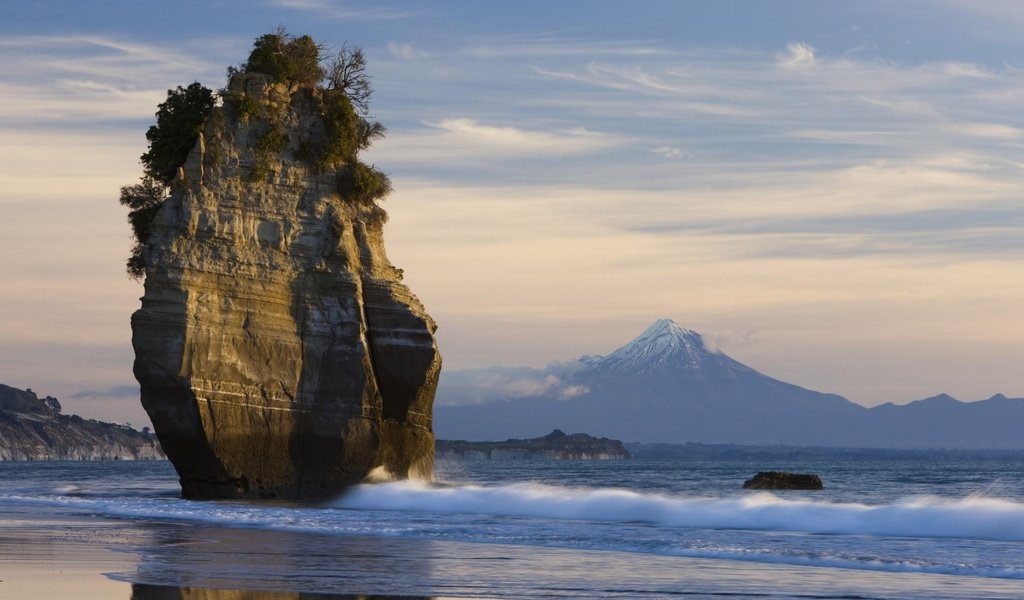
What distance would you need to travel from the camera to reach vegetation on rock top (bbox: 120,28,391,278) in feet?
144

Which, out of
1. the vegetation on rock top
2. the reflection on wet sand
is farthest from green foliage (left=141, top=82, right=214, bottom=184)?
the reflection on wet sand

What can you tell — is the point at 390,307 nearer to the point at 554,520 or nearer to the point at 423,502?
the point at 423,502

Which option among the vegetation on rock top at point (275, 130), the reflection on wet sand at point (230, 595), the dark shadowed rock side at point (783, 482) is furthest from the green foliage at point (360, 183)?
the reflection on wet sand at point (230, 595)

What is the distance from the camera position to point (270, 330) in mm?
42438

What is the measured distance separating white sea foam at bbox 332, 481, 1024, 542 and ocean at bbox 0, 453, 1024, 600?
7cm

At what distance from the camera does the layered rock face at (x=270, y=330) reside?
41219 millimetres

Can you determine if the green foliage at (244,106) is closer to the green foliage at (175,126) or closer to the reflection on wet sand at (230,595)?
the green foliage at (175,126)

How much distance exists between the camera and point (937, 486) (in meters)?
68.1

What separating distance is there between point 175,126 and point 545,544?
22.1 meters

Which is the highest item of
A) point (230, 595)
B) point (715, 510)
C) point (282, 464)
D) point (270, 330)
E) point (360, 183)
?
point (360, 183)

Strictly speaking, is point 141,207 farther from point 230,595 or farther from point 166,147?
point 230,595

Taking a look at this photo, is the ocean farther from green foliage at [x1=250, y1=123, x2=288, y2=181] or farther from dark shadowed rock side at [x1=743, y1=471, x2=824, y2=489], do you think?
dark shadowed rock side at [x1=743, y1=471, x2=824, y2=489]

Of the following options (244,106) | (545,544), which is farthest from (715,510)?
(244,106)

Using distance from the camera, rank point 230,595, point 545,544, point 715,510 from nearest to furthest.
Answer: point 230,595
point 545,544
point 715,510
